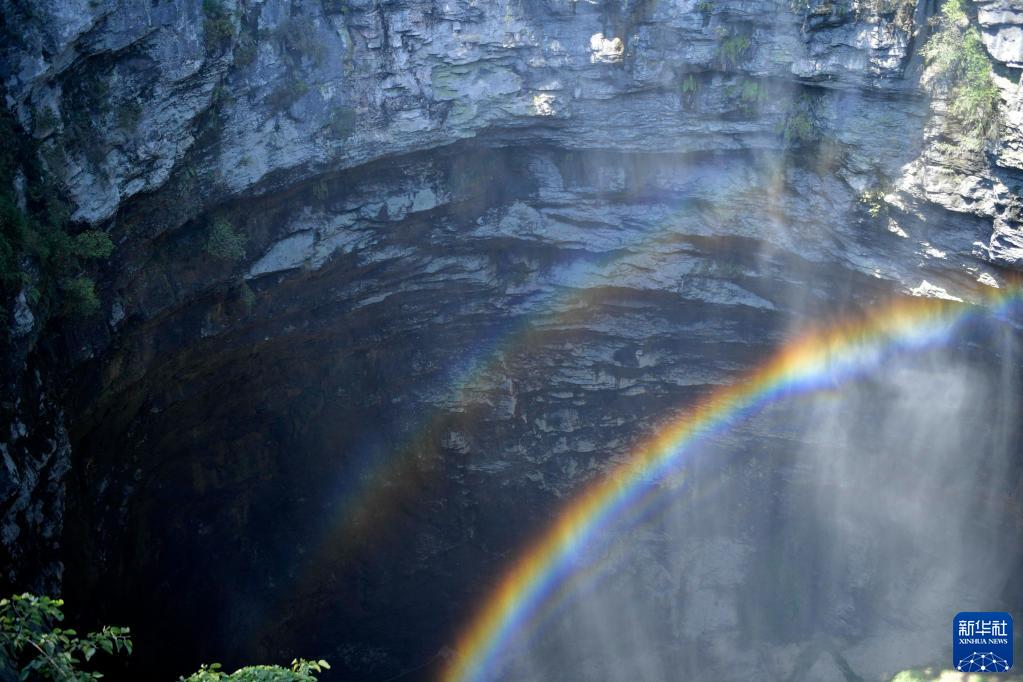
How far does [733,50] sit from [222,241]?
7.89 m

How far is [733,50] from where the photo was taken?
14164mm

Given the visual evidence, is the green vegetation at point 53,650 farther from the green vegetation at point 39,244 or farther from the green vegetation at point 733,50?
the green vegetation at point 733,50

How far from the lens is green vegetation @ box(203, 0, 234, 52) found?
11930 millimetres

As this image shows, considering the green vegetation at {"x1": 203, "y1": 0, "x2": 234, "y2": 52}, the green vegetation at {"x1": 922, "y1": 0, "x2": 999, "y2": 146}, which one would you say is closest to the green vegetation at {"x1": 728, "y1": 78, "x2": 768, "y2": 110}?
the green vegetation at {"x1": 922, "y1": 0, "x2": 999, "y2": 146}

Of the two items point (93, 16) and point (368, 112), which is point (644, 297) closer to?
point (368, 112)

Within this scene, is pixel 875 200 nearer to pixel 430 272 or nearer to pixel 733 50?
pixel 733 50

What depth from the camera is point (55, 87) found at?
10.7 m

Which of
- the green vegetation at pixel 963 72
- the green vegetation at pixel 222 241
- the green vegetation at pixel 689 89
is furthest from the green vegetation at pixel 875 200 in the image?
the green vegetation at pixel 222 241

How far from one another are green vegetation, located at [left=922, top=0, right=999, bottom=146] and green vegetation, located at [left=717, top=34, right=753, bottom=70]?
2455 mm

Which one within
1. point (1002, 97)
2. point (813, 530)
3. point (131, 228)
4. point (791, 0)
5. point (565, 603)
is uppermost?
point (791, 0)

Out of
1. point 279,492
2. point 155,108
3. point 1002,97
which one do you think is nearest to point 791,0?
point 1002,97

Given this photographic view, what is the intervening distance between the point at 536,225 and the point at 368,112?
3.68m

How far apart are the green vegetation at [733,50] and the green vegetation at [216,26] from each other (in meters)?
6.99

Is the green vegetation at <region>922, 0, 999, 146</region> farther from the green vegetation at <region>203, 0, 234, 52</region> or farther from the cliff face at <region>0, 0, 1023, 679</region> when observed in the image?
the green vegetation at <region>203, 0, 234, 52</region>
